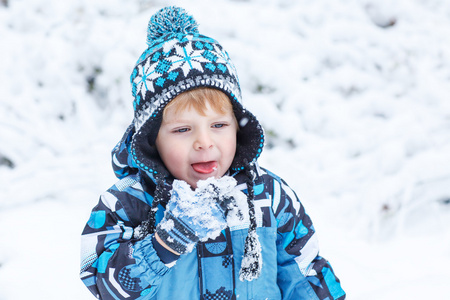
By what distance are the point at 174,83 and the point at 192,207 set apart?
0.40 meters

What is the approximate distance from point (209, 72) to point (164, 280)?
0.70 meters

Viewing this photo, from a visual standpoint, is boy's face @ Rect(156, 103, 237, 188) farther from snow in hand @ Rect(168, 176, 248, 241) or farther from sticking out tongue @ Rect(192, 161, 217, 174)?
snow in hand @ Rect(168, 176, 248, 241)

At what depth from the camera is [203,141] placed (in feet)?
4.18

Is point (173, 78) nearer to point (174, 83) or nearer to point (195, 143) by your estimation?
point (174, 83)

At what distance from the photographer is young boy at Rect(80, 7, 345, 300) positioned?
118 centimetres

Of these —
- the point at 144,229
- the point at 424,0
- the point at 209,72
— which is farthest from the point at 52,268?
the point at 424,0

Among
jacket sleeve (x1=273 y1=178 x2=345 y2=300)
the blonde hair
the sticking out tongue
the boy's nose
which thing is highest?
the blonde hair

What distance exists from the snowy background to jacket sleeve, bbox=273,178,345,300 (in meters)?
0.58

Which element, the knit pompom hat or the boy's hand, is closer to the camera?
the boy's hand

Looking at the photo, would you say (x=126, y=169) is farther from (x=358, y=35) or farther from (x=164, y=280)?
(x=358, y=35)

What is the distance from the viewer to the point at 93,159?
2654 mm

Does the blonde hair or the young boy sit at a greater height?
the blonde hair

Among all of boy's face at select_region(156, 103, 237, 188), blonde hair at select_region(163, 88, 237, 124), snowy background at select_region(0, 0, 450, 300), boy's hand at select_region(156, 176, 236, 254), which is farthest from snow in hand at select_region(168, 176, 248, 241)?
snowy background at select_region(0, 0, 450, 300)

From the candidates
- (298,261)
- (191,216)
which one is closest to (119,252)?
(191,216)
